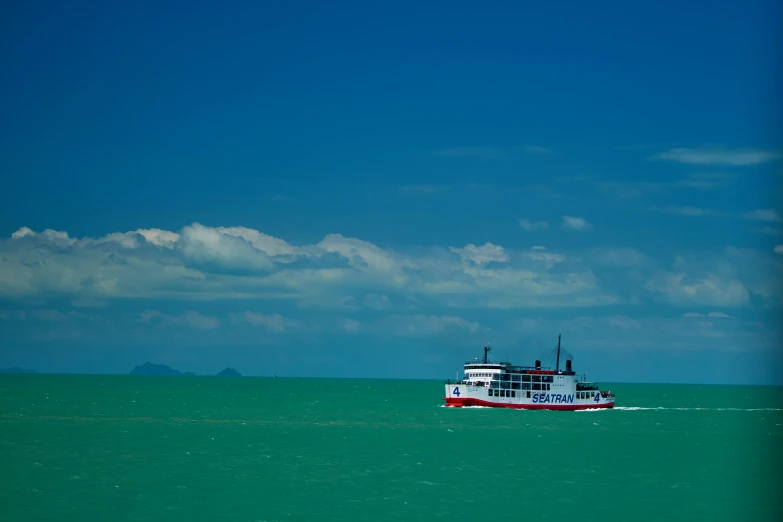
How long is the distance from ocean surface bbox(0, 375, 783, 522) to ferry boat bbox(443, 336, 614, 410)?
650 inches

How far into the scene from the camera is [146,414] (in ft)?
414

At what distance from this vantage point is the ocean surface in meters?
47.3

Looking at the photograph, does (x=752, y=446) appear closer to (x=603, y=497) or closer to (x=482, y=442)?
(x=482, y=442)

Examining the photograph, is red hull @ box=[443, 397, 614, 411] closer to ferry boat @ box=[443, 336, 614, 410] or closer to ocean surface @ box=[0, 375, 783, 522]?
ferry boat @ box=[443, 336, 614, 410]

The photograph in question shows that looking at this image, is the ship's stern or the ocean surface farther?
the ship's stern

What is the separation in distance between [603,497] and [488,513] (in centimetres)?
972

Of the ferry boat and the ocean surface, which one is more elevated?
the ferry boat

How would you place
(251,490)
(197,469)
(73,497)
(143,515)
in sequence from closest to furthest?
(143,515) < (73,497) < (251,490) < (197,469)

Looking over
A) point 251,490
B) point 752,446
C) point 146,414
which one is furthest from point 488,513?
point 146,414

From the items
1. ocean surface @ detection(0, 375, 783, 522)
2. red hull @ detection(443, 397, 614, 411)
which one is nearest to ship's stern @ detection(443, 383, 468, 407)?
red hull @ detection(443, 397, 614, 411)

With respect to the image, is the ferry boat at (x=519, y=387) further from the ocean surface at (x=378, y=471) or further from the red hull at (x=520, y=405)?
the ocean surface at (x=378, y=471)

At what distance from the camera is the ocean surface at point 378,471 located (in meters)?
47.3

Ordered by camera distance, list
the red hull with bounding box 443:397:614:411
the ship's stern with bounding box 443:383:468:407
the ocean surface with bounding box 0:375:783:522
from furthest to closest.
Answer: the ship's stern with bounding box 443:383:468:407 → the red hull with bounding box 443:397:614:411 → the ocean surface with bounding box 0:375:783:522

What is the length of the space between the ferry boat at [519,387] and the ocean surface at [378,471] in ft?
54.1
